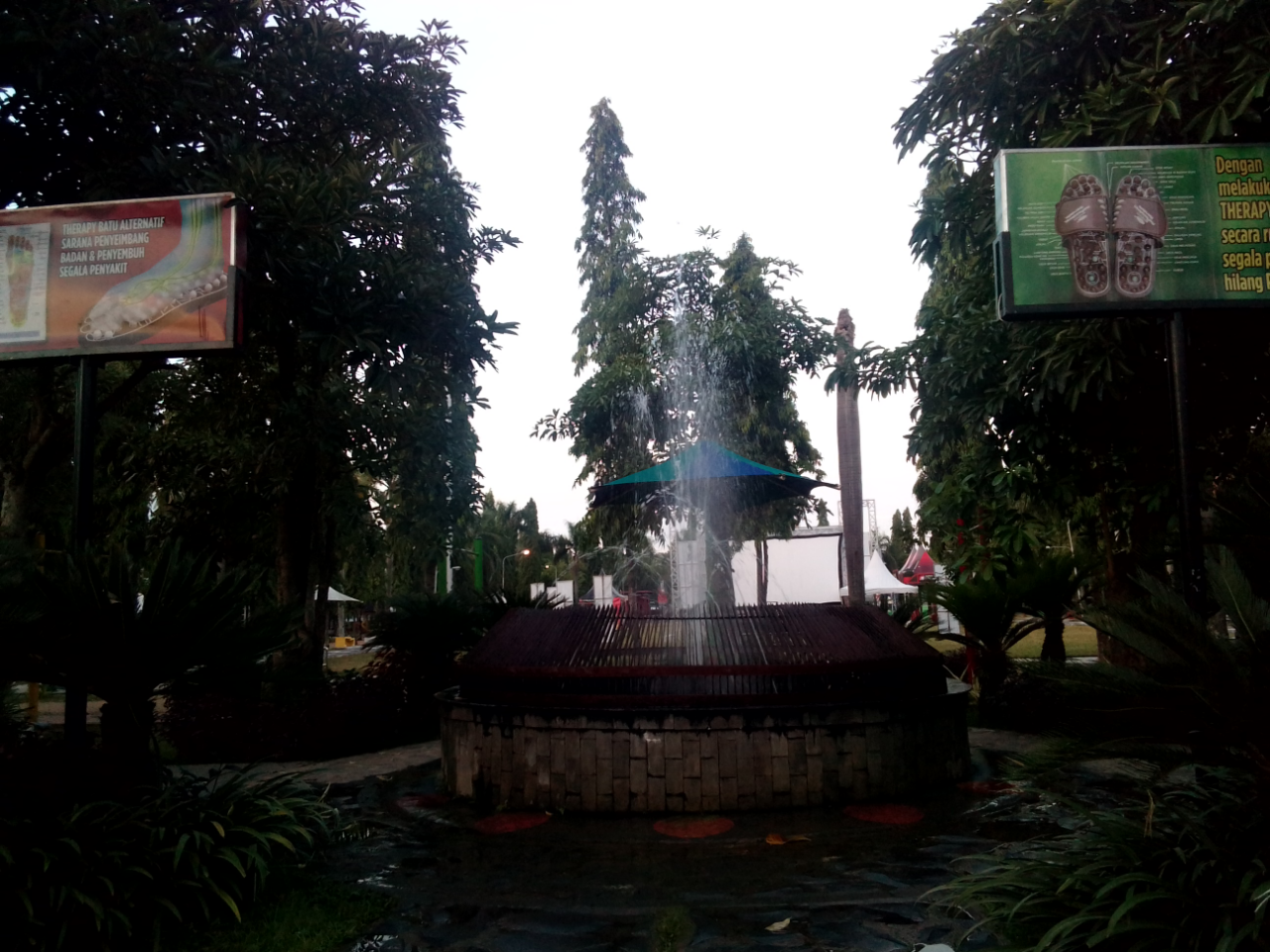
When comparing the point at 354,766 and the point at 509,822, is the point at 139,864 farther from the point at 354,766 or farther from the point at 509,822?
the point at 354,766

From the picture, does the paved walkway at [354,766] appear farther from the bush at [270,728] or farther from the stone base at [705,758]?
the stone base at [705,758]

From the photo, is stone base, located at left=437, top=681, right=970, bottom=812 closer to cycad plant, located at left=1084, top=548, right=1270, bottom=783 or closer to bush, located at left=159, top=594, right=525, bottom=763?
bush, located at left=159, top=594, right=525, bottom=763

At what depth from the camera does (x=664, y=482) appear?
14.0 meters

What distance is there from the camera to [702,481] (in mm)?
13820

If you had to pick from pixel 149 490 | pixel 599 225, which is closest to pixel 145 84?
pixel 149 490

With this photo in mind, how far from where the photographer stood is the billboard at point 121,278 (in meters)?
6.38

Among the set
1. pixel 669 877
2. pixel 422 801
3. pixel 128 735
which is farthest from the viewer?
pixel 422 801

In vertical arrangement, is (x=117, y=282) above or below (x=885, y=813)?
above

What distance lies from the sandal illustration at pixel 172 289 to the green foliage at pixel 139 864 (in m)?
2.99

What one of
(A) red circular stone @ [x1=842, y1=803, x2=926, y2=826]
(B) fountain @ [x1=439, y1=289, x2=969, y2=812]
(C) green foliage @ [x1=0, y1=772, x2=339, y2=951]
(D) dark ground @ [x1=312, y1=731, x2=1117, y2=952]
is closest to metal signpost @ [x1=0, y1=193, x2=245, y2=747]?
(C) green foliage @ [x1=0, y1=772, x2=339, y2=951]

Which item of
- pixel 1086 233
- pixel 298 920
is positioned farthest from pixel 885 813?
pixel 1086 233

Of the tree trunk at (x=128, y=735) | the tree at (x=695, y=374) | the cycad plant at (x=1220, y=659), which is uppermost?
the tree at (x=695, y=374)

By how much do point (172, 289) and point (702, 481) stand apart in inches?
336

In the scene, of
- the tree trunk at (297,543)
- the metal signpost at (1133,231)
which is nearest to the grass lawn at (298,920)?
the metal signpost at (1133,231)
